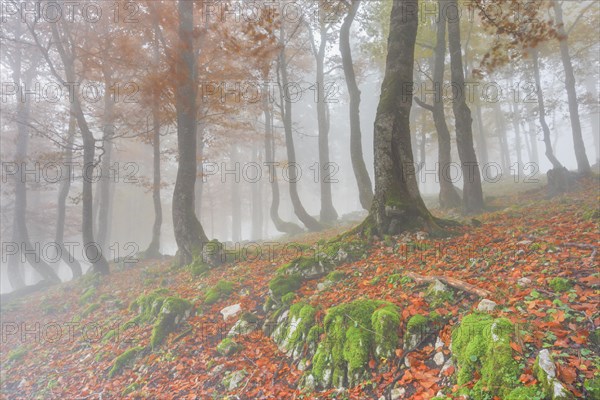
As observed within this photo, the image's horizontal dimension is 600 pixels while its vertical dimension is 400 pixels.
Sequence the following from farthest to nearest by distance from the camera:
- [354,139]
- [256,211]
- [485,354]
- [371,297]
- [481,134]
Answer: [256,211] → [481,134] → [354,139] → [371,297] → [485,354]

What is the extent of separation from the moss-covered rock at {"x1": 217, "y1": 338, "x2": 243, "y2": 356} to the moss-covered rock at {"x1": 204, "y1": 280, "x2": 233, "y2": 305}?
1675 mm

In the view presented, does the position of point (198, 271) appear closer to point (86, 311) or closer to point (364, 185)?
point (86, 311)

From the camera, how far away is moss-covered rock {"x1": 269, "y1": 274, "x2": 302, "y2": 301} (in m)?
6.41

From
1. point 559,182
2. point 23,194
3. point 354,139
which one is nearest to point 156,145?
point 354,139

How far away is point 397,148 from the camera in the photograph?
7.18 metres

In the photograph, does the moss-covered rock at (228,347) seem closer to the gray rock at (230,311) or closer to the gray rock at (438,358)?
the gray rock at (230,311)

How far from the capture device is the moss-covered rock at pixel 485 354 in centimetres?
279

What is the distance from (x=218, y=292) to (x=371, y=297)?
12.2 feet

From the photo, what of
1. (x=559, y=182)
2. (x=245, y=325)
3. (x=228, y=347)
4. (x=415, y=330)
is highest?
(x=559, y=182)

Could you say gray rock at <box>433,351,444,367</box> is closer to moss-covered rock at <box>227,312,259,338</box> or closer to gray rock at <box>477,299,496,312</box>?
gray rock at <box>477,299,496,312</box>

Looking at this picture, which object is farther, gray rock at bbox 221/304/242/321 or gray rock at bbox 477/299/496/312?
gray rock at bbox 221/304/242/321

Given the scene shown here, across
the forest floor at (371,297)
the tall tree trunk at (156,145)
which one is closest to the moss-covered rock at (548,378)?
the forest floor at (371,297)

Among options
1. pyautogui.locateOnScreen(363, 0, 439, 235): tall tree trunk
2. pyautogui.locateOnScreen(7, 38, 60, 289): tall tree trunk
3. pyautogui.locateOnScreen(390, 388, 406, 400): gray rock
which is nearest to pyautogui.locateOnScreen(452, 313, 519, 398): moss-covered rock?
pyautogui.locateOnScreen(390, 388, 406, 400): gray rock

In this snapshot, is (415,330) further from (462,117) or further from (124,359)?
(462,117)
